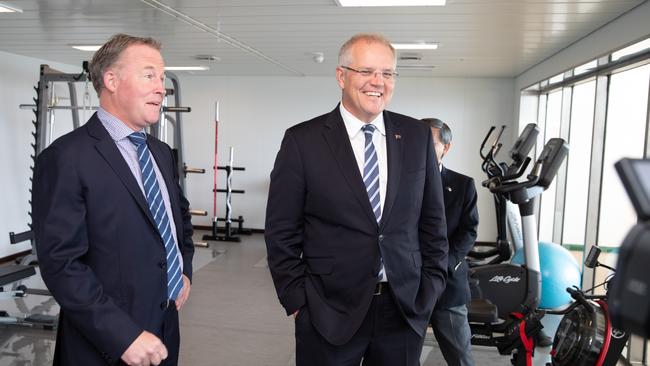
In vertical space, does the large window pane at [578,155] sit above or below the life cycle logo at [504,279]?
above

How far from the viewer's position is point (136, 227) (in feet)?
4.82

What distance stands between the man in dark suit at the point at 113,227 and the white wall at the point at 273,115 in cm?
700

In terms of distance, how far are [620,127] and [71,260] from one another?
500cm

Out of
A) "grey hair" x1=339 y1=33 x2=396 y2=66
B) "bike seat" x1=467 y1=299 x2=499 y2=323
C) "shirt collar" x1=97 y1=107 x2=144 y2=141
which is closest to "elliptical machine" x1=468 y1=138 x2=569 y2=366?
"bike seat" x1=467 y1=299 x2=499 y2=323

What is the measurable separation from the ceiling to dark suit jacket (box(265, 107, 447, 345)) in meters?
2.27

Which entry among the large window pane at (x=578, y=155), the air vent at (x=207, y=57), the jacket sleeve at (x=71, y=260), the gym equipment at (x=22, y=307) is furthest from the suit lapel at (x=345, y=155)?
the air vent at (x=207, y=57)

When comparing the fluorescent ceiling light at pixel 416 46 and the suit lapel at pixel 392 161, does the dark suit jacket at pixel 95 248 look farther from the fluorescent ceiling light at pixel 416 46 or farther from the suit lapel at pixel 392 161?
the fluorescent ceiling light at pixel 416 46

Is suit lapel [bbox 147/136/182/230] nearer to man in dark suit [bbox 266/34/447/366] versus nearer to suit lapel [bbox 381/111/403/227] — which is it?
man in dark suit [bbox 266/34/447/366]

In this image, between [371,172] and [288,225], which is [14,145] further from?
[371,172]

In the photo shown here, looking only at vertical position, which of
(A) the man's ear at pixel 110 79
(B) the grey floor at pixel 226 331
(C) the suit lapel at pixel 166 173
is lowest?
(B) the grey floor at pixel 226 331

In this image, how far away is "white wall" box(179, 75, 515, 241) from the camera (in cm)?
811

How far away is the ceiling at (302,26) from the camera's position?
12.6 ft

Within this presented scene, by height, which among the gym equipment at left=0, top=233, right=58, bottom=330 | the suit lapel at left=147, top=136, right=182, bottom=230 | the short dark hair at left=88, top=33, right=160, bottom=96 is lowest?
the gym equipment at left=0, top=233, right=58, bottom=330

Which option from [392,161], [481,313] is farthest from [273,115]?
[392,161]
